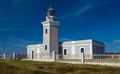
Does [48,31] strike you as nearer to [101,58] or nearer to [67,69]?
[101,58]

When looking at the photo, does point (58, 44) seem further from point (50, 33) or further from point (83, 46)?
point (83, 46)

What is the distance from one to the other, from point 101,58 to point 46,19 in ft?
51.3

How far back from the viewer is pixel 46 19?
33.6 m

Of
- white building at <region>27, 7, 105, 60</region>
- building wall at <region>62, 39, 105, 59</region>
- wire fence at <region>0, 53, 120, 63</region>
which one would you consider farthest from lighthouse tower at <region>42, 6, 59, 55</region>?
wire fence at <region>0, 53, 120, 63</region>

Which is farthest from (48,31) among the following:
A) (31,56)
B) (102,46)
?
(102,46)

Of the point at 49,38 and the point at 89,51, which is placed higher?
the point at 49,38

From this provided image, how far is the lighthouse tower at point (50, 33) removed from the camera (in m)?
32.2

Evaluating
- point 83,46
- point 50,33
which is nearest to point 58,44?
point 50,33

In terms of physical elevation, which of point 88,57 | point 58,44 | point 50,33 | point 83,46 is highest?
point 50,33

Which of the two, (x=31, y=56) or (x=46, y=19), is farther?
(x=46, y=19)

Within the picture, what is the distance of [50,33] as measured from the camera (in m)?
32.3

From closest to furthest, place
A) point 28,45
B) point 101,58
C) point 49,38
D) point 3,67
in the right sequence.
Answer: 1. point 3,67
2. point 101,58
3. point 49,38
4. point 28,45

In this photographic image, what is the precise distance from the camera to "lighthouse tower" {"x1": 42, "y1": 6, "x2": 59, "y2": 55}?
32.2 m

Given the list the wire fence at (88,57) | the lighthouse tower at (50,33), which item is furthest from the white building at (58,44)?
the wire fence at (88,57)
